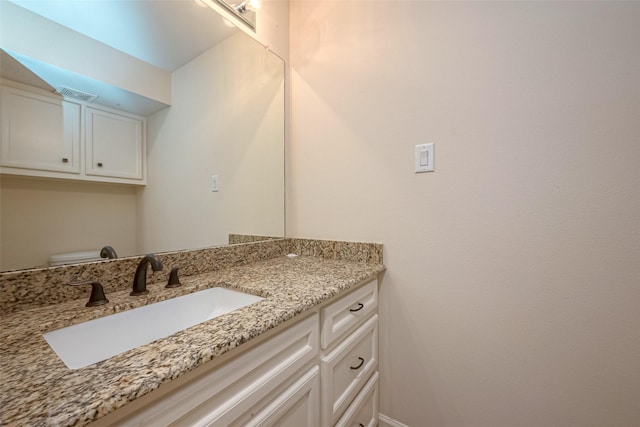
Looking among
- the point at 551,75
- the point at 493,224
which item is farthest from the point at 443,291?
the point at 551,75

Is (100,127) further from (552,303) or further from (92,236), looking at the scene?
(552,303)

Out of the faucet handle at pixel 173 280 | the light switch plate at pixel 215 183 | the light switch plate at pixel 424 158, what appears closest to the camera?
the faucet handle at pixel 173 280

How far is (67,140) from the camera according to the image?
70cm

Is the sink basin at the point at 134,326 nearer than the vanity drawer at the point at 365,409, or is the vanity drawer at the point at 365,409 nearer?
the sink basin at the point at 134,326

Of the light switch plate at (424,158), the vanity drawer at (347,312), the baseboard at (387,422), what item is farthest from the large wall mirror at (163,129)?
the baseboard at (387,422)

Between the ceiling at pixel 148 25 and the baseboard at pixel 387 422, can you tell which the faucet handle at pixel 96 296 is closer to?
the ceiling at pixel 148 25

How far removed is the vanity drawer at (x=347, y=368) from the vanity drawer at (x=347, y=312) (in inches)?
1.7

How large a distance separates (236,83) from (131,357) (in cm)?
119

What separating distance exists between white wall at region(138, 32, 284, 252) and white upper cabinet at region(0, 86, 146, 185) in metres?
0.06

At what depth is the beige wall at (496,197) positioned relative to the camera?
0.73 m

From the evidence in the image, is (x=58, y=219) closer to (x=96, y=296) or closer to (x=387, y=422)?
(x=96, y=296)

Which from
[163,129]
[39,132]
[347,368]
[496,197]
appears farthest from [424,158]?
[39,132]

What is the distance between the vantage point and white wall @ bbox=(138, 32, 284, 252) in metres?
0.90

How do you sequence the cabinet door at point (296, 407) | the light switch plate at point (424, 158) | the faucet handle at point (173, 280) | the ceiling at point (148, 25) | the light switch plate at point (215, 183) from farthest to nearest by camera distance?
the light switch plate at point (215, 183) < the light switch plate at point (424, 158) < the faucet handle at point (173, 280) < the ceiling at point (148, 25) < the cabinet door at point (296, 407)
